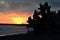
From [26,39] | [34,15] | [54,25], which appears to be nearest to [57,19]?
[54,25]

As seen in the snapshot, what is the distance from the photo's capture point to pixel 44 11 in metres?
31.1

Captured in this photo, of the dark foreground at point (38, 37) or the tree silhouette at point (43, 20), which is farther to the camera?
the tree silhouette at point (43, 20)

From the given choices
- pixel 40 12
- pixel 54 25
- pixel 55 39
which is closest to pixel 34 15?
pixel 40 12

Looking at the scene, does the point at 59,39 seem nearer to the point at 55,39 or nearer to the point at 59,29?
the point at 55,39

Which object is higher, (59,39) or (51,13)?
(51,13)

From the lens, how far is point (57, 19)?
3102 centimetres

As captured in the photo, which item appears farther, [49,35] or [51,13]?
[51,13]

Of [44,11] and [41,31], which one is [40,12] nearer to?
[44,11]

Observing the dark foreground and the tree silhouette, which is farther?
the tree silhouette

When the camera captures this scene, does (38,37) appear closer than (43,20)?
Yes

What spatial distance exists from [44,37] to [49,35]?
780mm

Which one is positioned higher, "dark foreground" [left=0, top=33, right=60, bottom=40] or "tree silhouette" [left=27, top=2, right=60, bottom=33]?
"tree silhouette" [left=27, top=2, right=60, bottom=33]

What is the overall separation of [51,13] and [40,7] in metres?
1.57

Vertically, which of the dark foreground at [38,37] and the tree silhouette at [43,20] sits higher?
the tree silhouette at [43,20]
